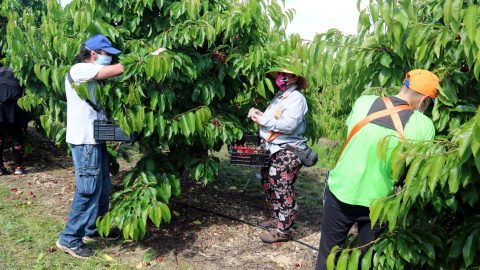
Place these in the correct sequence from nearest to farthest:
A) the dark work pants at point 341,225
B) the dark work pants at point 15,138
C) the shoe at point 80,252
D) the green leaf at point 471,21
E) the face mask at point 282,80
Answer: the green leaf at point 471,21
the dark work pants at point 341,225
the shoe at point 80,252
the face mask at point 282,80
the dark work pants at point 15,138

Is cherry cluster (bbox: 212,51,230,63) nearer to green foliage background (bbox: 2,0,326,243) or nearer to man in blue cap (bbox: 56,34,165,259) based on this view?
green foliage background (bbox: 2,0,326,243)

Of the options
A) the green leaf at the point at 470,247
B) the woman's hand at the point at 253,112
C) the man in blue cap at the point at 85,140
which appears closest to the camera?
the green leaf at the point at 470,247

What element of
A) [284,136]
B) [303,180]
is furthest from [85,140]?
[303,180]

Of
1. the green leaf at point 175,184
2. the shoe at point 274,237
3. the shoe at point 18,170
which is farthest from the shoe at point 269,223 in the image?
the shoe at point 18,170

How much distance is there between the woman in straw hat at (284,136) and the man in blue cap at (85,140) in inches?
53.3

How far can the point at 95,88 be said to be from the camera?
3244 mm

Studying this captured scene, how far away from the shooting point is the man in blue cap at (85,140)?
339 centimetres

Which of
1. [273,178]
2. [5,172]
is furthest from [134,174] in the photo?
[5,172]

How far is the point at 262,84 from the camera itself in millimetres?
3924

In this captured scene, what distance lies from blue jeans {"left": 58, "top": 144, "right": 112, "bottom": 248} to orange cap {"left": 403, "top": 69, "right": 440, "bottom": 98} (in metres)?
2.77

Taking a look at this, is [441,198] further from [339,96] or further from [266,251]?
[266,251]

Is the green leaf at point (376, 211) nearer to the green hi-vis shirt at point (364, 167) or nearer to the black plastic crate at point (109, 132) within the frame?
the green hi-vis shirt at point (364, 167)

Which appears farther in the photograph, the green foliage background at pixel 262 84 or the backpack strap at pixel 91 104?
the backpack strap at pixel 91 104

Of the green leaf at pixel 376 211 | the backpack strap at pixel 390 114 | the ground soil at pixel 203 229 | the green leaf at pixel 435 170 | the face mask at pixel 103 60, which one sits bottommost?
the ground soil at pixel 203 229
